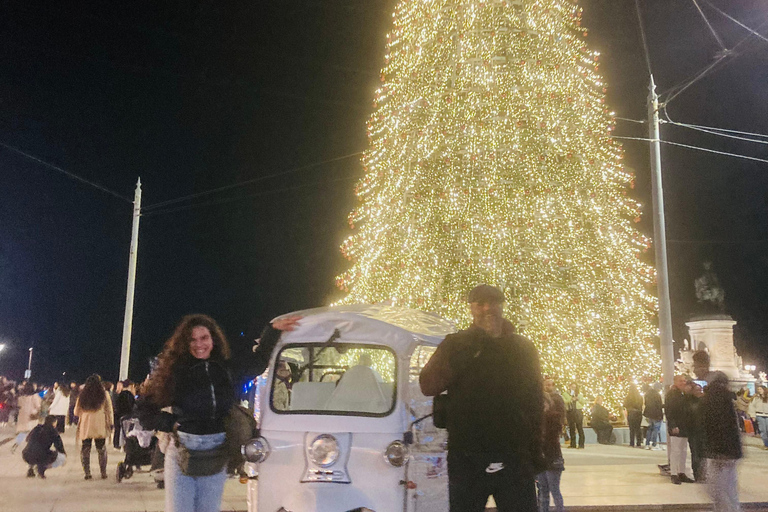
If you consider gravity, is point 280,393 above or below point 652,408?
above

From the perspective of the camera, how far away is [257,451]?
19.1ft

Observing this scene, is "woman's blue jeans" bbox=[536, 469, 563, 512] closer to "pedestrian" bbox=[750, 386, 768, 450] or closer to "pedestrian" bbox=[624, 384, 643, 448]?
"pedestrian" bbox=[624, 384, 643, 448]

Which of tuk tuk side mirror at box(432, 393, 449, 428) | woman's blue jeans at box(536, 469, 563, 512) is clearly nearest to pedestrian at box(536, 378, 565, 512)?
woman's blue jeans at box(536, 469, 563, 512)

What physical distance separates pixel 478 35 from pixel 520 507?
1393cm

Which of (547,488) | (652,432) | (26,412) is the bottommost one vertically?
(547,488)

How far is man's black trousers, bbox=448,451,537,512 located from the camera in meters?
3.85

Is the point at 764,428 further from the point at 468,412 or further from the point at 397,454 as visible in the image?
the point at 468,412

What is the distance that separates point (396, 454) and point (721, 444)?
3.36 meters

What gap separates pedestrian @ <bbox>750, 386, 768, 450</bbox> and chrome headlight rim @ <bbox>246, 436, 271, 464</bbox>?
1871cm

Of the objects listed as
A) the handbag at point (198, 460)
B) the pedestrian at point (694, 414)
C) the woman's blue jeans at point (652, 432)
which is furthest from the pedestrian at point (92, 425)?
the woman's blue jeans at point (652, 432)

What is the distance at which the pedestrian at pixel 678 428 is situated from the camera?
11.5m

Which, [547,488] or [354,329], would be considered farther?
[547,488]

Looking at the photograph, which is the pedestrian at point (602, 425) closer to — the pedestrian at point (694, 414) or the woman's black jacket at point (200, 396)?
the pedestrian at point (694, 414)

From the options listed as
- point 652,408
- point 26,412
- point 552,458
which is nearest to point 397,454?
point 552,458
